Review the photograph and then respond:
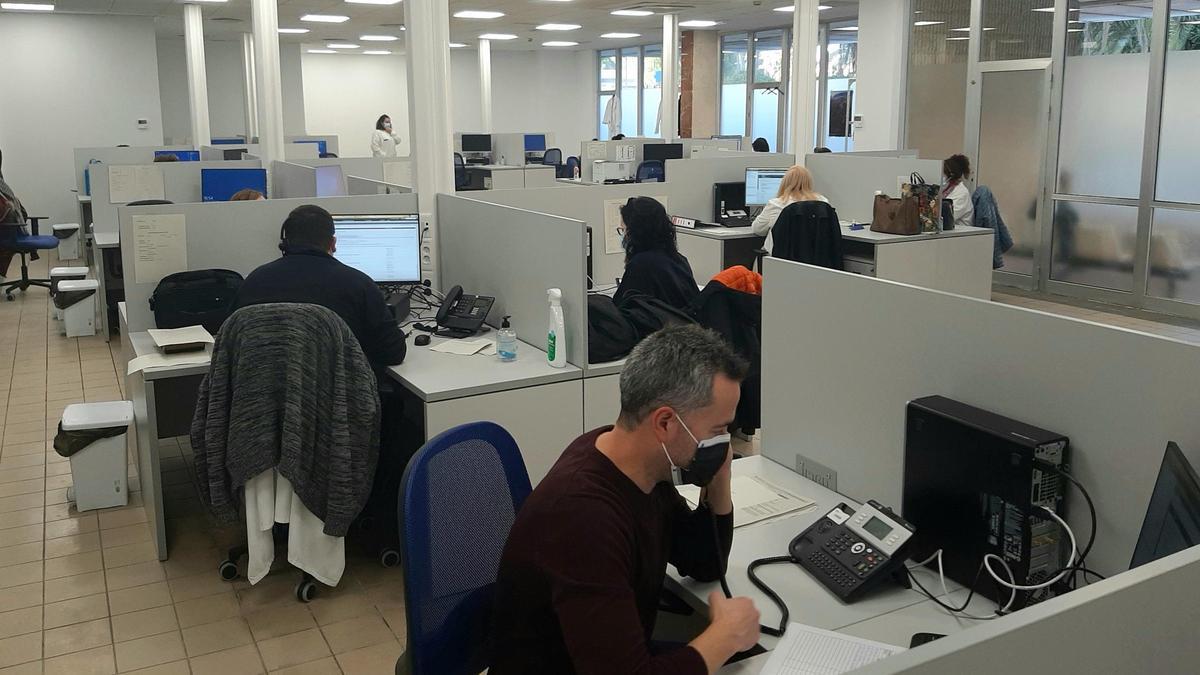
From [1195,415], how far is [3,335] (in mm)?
7509

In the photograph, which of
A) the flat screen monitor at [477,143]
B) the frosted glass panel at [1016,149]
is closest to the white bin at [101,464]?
the frosted glass panel at [1016,149]

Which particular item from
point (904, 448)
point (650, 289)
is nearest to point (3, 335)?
point (650, 289)

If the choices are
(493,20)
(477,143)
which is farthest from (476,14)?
(477,143)

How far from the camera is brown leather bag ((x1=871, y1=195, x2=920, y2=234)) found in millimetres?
6309

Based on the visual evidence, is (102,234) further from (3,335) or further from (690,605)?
(690,605)

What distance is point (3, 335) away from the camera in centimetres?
696

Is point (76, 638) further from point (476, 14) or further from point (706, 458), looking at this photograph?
point (476, 14)

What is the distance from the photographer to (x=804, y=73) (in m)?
7.71

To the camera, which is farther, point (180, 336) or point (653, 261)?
point (653, 261)

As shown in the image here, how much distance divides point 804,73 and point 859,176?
1237 millimetres

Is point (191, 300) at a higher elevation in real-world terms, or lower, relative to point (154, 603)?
higher

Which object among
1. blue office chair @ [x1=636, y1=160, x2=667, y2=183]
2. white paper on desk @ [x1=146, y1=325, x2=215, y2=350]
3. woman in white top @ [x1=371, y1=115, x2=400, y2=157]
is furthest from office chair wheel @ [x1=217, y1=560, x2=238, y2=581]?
woman in white top @ [x1=371, y1=115, x2=400, y2=157]

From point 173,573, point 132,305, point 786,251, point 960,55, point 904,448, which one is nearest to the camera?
point 904,448

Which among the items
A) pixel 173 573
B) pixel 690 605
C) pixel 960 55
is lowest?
pixel 173 573
